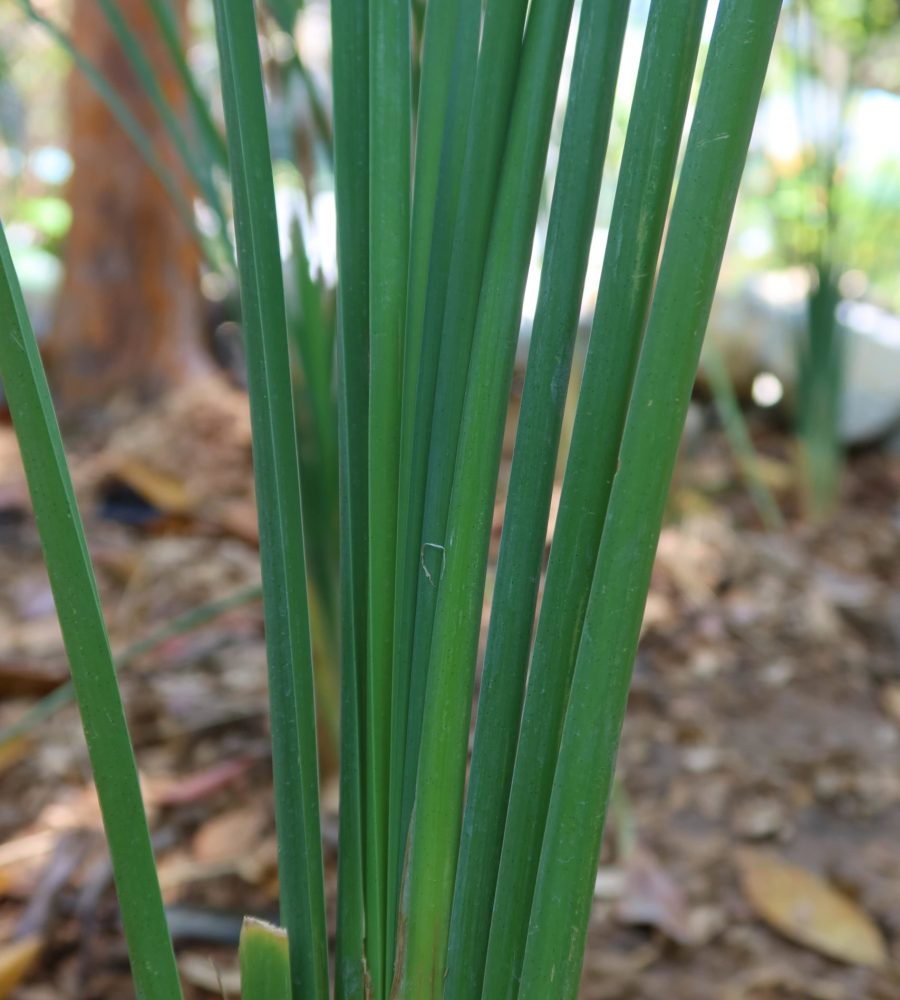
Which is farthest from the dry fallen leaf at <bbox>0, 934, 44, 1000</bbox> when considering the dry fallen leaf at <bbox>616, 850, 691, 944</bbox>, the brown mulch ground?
the dry fallen leaf at <bbox>616, 850, 691, 944</bbox>

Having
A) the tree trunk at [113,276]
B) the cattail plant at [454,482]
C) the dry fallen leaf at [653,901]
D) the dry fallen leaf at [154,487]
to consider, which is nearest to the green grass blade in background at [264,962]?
the cattail plant at [454,482]

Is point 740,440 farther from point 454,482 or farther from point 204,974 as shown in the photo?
point 454,482

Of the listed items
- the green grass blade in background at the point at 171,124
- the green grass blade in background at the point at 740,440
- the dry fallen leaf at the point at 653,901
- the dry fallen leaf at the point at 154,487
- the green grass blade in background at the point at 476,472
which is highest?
the green grass blade in background at the point at 171,124

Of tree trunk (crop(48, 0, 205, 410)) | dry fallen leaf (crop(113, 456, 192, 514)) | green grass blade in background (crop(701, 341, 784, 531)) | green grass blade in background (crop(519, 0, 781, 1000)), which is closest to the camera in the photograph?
green grass blade in background (crop(519, 0, 781, 1000))

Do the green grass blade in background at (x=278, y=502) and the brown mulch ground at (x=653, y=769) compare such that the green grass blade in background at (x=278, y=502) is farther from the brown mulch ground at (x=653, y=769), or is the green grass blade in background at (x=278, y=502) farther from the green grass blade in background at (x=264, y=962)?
the brown mulch ground at (x=653, y=769)

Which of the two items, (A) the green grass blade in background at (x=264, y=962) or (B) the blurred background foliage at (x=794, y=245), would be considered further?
(B) the blurred background foliage at (x=794, y=245)

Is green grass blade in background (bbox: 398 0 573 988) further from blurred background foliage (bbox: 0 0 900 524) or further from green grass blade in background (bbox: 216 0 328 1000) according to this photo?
blurred background foliage (bbox: 0 0 900 524)

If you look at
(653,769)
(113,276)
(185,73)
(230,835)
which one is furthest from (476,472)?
(113,276)

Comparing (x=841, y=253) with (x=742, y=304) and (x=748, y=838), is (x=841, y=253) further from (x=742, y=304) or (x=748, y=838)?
Result: (x=748, y=838)
